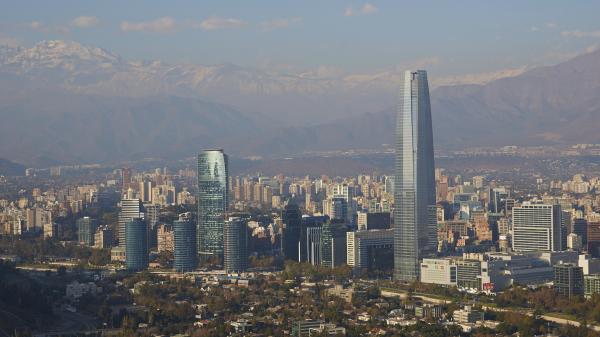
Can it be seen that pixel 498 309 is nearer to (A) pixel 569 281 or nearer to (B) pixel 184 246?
(A) pixel 569 281

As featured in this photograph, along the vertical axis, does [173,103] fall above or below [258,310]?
above

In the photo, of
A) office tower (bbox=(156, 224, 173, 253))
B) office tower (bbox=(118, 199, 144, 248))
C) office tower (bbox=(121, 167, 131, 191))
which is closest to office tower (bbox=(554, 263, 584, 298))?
office tower (bbox=(156, 224, 173, 253))

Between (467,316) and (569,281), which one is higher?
(569,281)

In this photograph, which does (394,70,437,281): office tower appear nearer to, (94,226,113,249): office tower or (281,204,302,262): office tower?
(281,204,302,262): office tower

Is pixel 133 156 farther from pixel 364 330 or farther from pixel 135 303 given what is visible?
pixel 364 330

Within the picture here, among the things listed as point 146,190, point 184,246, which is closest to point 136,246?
point 184,246

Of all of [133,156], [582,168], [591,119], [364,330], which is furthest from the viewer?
[591,119]

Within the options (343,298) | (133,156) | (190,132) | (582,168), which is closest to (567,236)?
(343,298)
